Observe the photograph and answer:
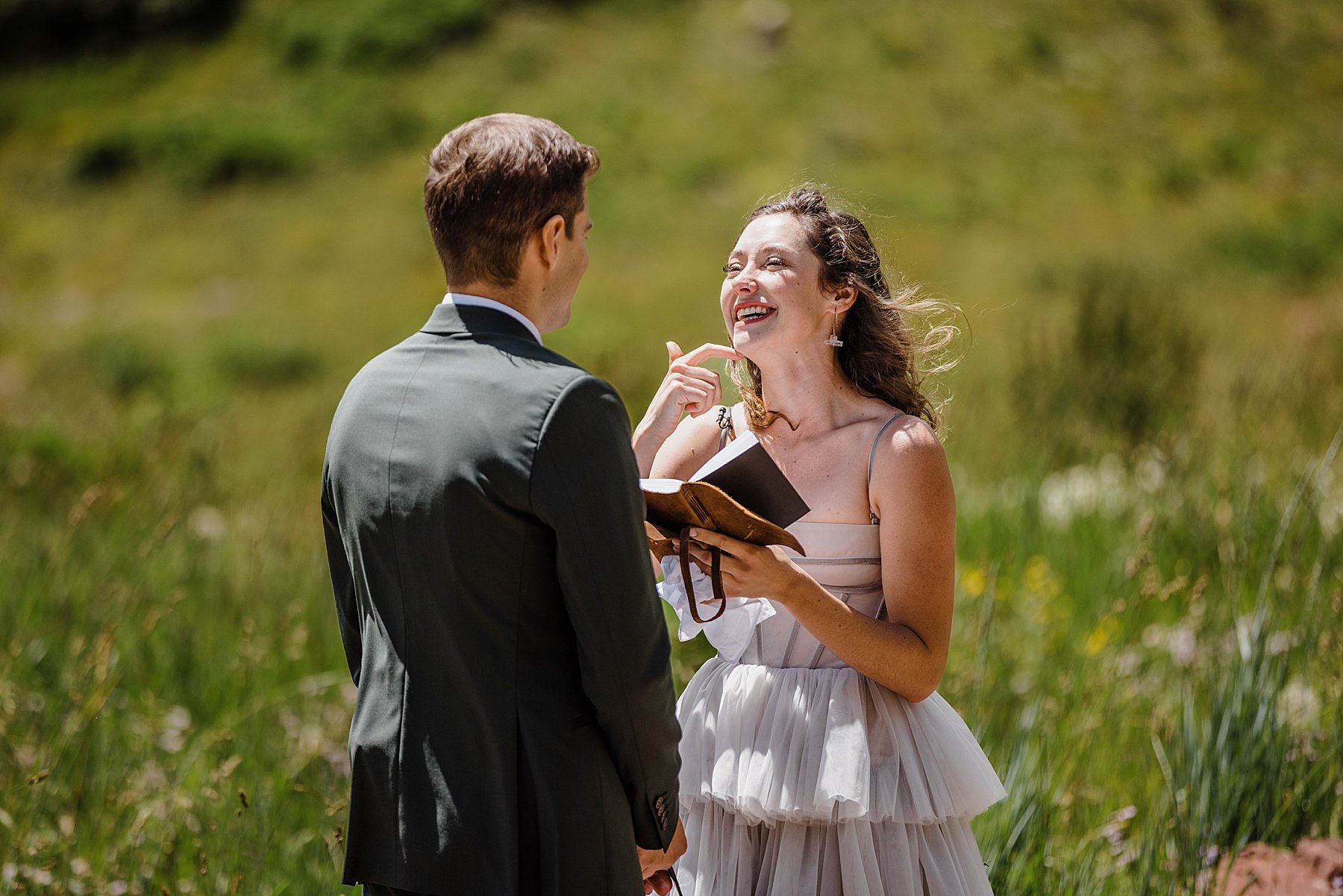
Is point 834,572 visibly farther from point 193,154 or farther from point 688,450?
point 193,154

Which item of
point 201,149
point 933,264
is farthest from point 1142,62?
point 201,149

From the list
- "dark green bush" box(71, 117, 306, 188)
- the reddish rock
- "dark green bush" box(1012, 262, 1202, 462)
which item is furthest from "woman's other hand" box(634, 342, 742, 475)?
"dark green bush" box(71, 117, 306, 188)

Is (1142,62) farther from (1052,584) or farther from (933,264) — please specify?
(1052,584)

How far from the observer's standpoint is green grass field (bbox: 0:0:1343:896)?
346 centimetres

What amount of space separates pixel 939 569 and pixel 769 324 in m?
0.62

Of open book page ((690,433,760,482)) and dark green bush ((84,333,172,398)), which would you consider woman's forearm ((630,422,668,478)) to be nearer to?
open book page ((690,433,760,482))

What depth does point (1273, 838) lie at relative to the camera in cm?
329

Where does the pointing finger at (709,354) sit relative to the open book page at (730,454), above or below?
above

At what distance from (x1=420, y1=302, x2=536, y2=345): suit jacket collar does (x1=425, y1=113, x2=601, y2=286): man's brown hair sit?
49 millimetres

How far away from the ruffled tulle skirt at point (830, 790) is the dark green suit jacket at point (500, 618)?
491 millimetres

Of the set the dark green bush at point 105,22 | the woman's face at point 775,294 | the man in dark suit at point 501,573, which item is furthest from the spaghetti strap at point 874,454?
the dark green bush at point 105,22

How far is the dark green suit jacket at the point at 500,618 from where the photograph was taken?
1.74 metres

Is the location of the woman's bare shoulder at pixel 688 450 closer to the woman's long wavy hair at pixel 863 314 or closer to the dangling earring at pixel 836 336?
the woman's long wavy hair at pixel 863 314

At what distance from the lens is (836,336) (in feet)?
8.43
